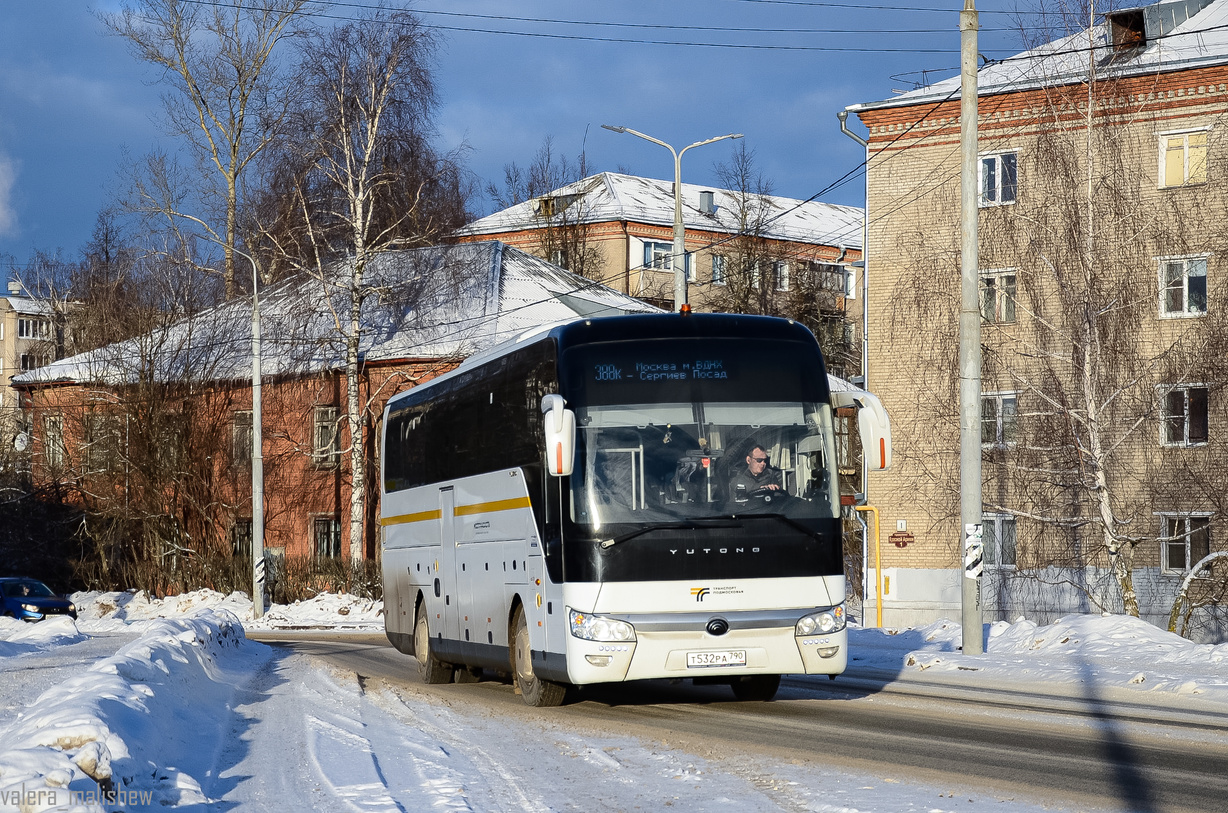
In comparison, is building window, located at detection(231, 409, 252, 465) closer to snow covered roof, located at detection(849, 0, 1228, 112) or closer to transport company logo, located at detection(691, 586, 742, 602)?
snow covered roof, located at detection(849, 0, 1228, 112)

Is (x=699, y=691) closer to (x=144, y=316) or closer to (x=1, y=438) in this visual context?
(x=144, y=316)

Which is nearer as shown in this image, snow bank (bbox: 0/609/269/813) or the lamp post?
snow bank (bbox: 0/609/269/813)

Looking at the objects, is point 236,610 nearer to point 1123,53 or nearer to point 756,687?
point 1123,53

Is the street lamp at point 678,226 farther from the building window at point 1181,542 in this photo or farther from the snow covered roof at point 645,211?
the snow covered roof at point 645,211

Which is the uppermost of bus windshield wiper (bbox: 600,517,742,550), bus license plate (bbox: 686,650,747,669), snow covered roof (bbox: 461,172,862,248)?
snow covered roof (bbox: 461,172,862,248)

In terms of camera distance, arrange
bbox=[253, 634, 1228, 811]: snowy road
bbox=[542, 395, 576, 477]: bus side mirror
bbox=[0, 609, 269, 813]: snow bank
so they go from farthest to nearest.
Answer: bbox=[542, 395, 576, 477]: bus side mirror < bbox=[253, 634, 1228, 811]: snowy road < bbox=[0, 609, 269, 813]: snow bank

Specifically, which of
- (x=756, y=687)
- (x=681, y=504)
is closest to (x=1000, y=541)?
(x=756, y=687)

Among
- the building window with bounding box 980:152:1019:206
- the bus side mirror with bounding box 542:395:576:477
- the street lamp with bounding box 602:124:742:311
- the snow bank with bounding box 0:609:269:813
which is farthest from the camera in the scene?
the building window with bounding box 980:152:1019:206

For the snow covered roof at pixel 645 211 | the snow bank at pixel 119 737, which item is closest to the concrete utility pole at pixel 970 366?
the snow bank at pixel 119 737

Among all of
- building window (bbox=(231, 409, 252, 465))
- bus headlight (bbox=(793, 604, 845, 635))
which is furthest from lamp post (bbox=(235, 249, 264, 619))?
bus headlight (bbox=(793, 604, 845, 635))

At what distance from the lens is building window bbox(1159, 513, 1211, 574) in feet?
101

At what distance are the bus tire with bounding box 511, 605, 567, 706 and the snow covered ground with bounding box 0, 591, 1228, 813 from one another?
0.59 meters

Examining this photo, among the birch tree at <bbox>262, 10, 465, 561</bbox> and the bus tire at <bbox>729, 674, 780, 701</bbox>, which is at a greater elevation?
the birch tree at <bbox>262, 10, 465, 561</bbox>

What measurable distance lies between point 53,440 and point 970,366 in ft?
131
